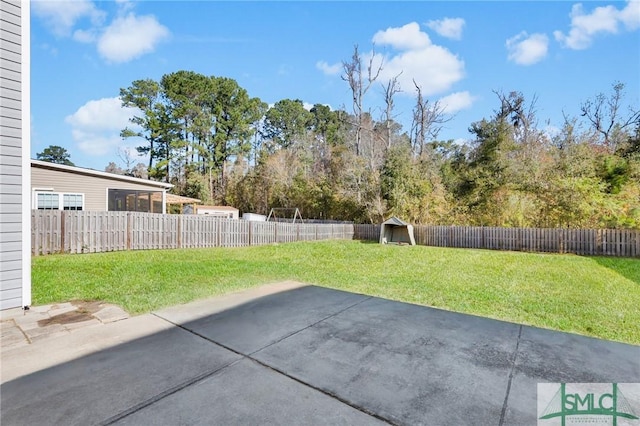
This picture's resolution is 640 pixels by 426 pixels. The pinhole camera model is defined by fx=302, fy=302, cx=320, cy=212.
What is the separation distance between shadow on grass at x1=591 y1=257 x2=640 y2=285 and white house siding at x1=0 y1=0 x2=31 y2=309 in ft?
31.4

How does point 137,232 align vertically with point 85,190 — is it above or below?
below

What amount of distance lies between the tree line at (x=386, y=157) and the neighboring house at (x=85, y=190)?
9514 mm

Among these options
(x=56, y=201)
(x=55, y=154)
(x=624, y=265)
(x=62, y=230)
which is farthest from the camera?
(x=55, y=154)

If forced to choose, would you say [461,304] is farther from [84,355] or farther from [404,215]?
[404,215]

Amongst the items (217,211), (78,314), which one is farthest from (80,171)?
(78,314)

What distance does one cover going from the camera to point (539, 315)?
363 cm

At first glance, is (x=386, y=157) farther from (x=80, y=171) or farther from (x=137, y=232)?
(x=80, y=171)

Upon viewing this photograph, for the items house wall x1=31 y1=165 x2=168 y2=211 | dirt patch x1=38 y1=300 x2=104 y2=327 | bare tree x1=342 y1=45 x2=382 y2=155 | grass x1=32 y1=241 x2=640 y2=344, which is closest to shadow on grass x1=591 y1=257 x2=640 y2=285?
grass x1=32 y1=241 x2=640 y2=344

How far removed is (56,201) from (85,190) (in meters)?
0.99

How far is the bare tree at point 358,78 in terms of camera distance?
19.0m

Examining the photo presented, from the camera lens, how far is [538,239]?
33.8 feet

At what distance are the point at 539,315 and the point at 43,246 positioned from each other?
963 centimetres

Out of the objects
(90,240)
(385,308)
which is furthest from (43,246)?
(385,308)

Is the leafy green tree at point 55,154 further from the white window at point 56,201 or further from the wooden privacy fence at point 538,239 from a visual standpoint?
the wooden privacy fence at point 538,239
